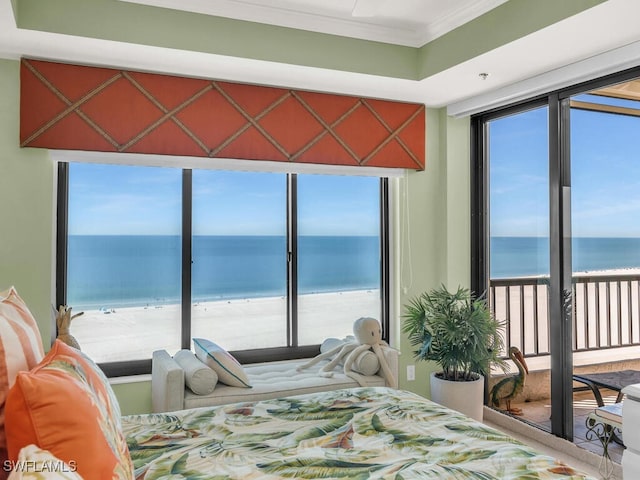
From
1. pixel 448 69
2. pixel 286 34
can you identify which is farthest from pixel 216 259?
pixel 448 69

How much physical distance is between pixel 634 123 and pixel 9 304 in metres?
3.24

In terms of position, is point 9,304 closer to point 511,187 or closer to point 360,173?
point 360,173

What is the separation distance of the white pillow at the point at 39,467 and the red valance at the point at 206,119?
2449 mm

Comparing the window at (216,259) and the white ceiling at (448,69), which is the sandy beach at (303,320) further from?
the white ceiling at (448,69)

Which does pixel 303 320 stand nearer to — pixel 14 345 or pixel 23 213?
pixel 23 213

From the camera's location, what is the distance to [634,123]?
10.0ft

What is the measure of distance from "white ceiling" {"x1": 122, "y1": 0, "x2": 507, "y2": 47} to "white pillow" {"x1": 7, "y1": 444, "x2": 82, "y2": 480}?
247 cm

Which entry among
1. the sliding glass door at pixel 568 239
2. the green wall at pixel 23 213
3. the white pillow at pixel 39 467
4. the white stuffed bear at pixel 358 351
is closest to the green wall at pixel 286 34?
the green wall at pixel 23 213

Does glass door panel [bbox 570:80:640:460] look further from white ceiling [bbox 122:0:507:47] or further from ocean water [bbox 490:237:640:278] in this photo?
white ceiling [bbox 122:0:507:47]

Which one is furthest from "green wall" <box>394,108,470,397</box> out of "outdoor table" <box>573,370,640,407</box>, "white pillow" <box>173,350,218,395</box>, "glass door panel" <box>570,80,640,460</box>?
"white pillow" <box>173,350,218,395</box>

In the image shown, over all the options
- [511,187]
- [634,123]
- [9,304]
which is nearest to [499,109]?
[511,187]

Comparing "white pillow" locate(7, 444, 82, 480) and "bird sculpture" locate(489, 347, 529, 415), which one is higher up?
"white pillow" locate(7, 444, 82, 480)

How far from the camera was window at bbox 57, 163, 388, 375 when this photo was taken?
3.47 metres

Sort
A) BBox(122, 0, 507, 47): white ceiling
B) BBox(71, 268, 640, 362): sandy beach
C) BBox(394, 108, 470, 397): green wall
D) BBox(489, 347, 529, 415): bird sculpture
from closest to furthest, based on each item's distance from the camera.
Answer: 1. BBox(122, 0, 507, 47): white ceiling
2. BBox(71, 268, 640, 362): sandy beach
3. BBox(489, 347, 529, 415): bird sculpture
4. BBox(394, 108, 470, 397): green wall
